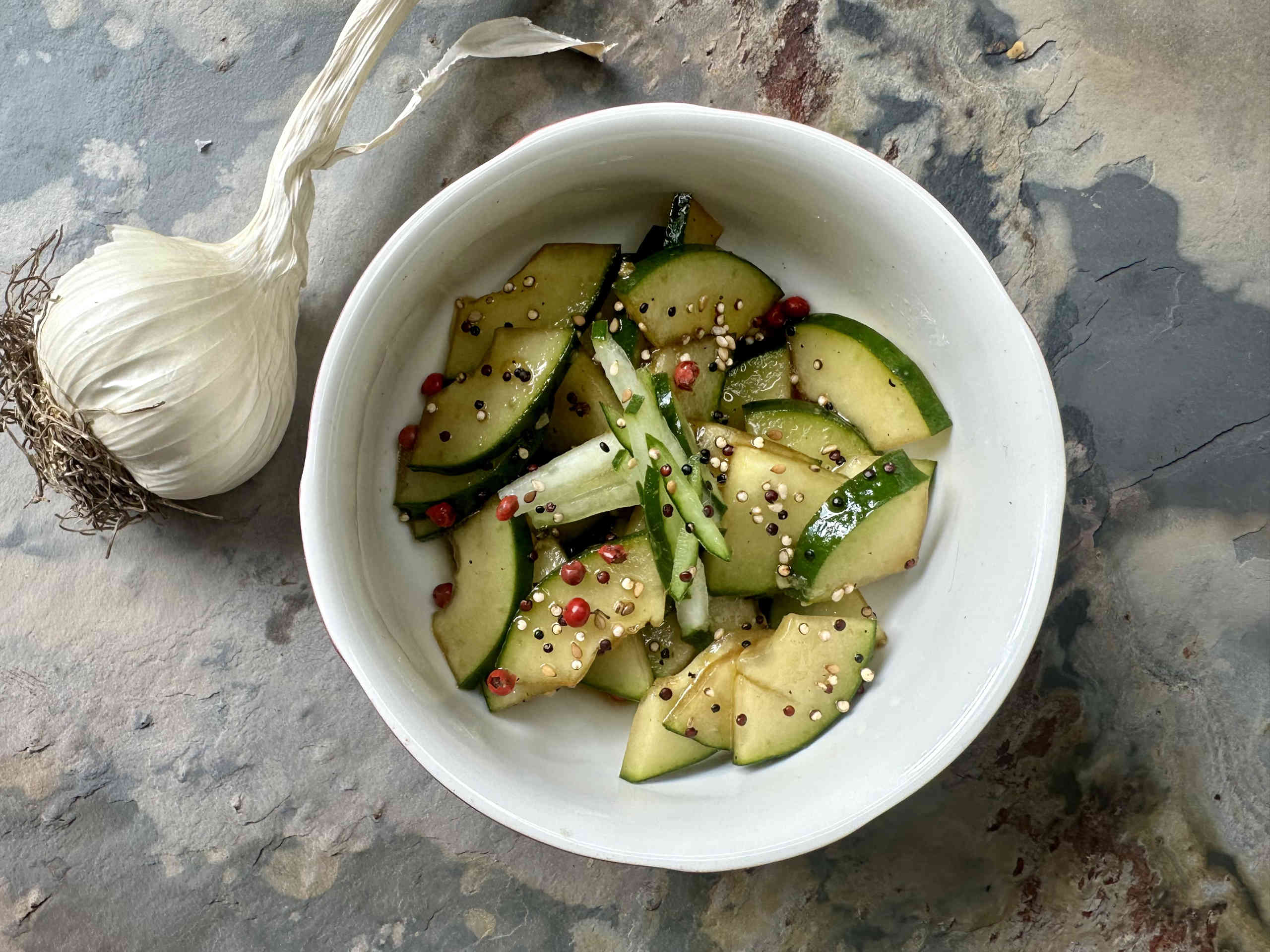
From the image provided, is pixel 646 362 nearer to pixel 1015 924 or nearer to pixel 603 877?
pixel 603 877

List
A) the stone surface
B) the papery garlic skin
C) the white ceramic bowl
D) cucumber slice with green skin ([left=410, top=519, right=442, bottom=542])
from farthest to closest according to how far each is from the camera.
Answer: the stone surface → cucumber slice with green skin ([left=410, top=519, right=442, bottom=542]) → the papery garlic skin → the white ceramic bowl

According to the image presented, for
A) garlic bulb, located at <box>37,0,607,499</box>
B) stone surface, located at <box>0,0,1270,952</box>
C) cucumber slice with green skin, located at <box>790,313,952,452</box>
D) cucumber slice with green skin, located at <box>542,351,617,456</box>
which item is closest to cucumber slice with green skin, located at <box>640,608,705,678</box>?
cucumber slice with green skin, located at <box>542,351,617,456</box>

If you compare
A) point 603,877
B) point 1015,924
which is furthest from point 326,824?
point 1015,924

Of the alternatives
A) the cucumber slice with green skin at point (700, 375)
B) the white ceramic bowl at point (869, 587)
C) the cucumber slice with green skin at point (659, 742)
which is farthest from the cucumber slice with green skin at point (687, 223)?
the cucumber slice with green skin at point (659, 742)

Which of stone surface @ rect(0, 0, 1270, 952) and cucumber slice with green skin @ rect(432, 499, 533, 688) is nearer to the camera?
cucumber slice with green skin @ rect(432, 499, 533, 688)

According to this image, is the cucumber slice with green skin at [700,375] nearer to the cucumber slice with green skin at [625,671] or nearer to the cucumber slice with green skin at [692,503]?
the cucumber slice with green skin at [692,503]

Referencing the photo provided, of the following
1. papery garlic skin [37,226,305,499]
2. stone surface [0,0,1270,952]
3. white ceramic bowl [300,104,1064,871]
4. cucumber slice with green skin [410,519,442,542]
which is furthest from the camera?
stone surface [0,0,1270,952]

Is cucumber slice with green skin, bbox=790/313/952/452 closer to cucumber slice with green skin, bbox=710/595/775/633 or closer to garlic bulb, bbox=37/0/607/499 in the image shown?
cucumber slice with green skin, bbox=710/595/775/633
